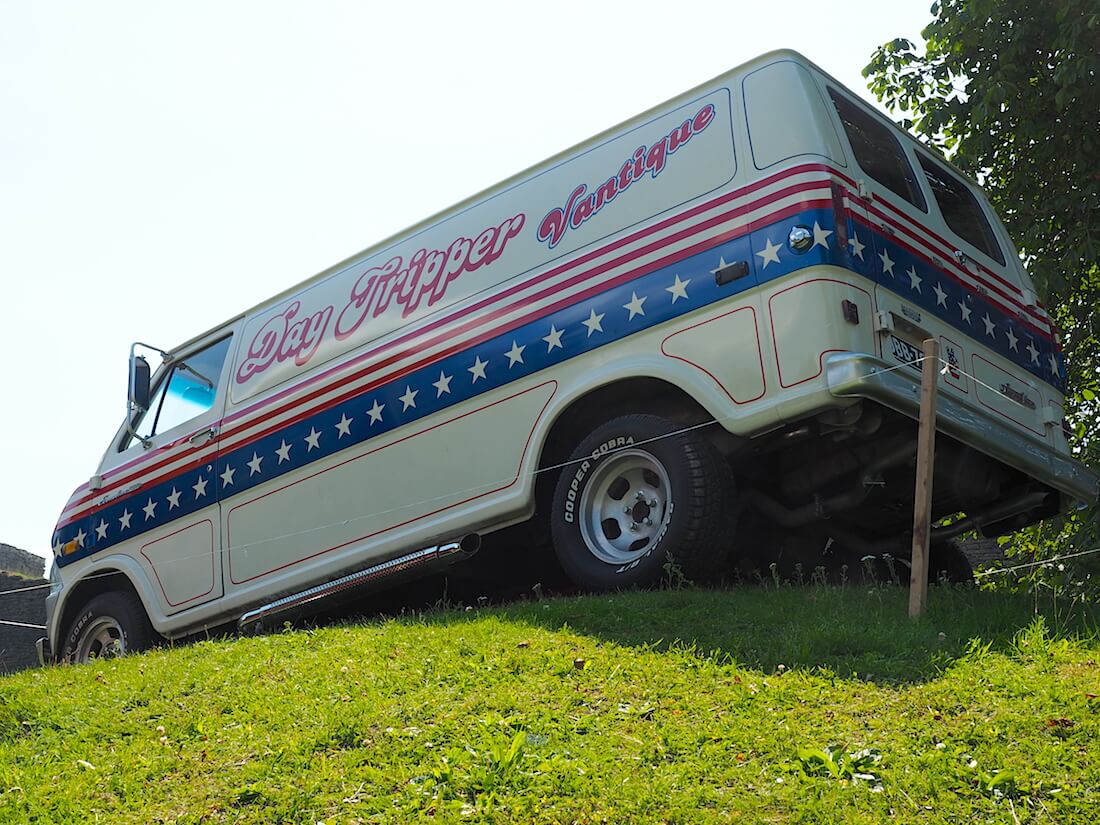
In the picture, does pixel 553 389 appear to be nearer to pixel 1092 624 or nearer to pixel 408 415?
pixel 408 415

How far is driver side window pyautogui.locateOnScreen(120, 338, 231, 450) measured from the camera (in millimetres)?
8820

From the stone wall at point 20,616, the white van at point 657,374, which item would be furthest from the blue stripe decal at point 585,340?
the stone wall at point 20,616

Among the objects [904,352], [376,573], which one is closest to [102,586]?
[376,573]

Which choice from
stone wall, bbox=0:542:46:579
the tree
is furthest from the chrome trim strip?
stone wall, bbox=0:542:46:579

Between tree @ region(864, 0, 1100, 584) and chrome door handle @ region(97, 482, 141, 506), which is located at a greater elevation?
tree @ region(864, 0, 1100, 584)

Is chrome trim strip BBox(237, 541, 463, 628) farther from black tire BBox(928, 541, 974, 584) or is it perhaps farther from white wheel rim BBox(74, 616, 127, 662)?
black tire BBox(928, 541, 974, 584)

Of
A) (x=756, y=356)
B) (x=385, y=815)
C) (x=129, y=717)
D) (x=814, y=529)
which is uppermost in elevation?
(x=756, y=356)

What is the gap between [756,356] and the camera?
5.94 meters

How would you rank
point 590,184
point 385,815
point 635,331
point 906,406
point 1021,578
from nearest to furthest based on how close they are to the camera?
point 385,815 → point 906,406 → point 635,331 → point 590,184 → point 1021,578

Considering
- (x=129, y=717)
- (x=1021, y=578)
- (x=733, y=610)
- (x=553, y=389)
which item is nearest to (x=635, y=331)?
(x=553, y=389)

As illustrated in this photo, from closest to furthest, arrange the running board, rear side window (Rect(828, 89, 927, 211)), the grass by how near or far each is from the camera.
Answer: the grass
rear side window (Rect(828, 89, 927, 211))
the running board

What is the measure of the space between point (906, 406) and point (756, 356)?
0.74m

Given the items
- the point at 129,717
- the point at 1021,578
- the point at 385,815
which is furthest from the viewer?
the point at 1021,578

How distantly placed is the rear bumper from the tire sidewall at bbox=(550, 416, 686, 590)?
988mm
